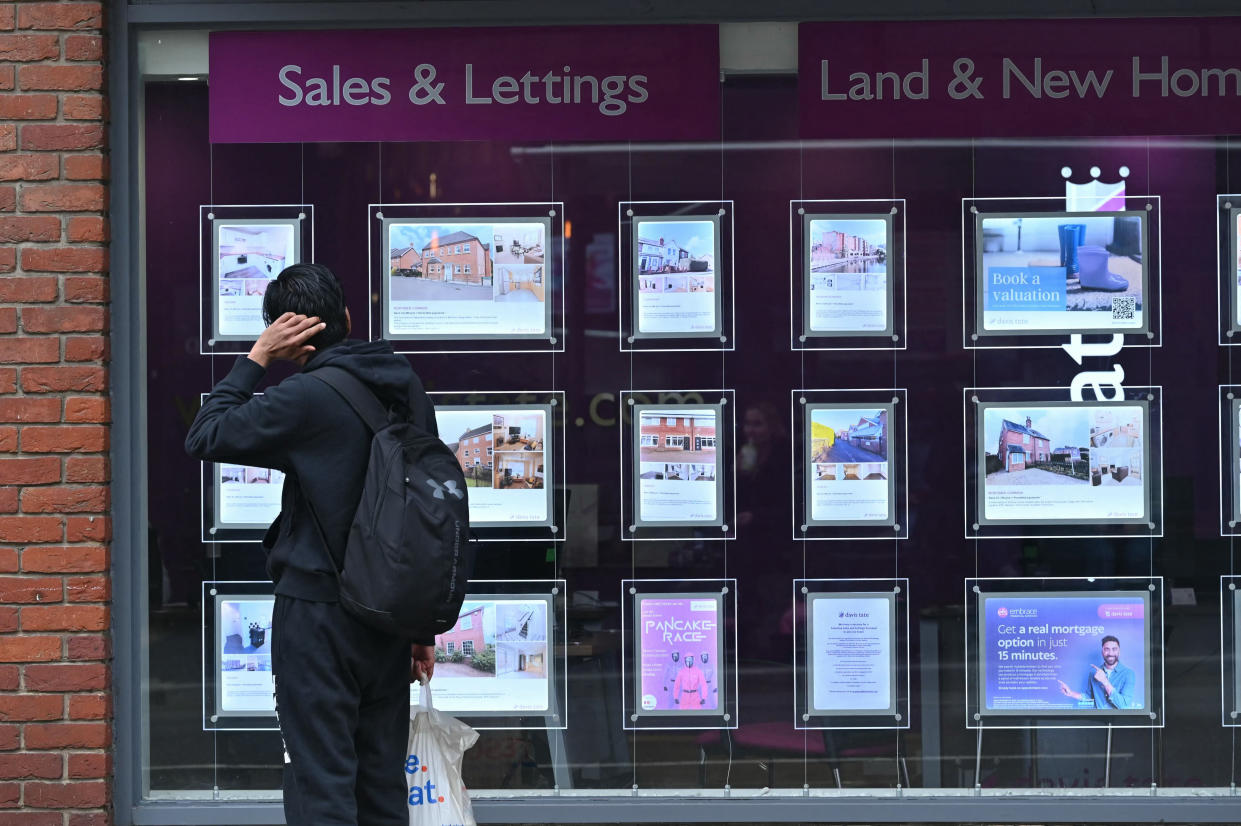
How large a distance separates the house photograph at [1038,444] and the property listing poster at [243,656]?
2.57m

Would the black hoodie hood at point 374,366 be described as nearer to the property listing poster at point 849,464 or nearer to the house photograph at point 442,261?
the house photograph at point 442,261

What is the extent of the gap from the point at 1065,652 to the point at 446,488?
2.44 m

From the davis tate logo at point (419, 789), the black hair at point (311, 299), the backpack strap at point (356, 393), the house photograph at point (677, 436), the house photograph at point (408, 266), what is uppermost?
the house photograph at point (408, 266)

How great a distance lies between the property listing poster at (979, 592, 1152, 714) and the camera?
5.15m

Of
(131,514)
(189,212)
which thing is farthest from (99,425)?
(189,212)

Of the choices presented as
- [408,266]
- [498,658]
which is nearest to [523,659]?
[498,658]

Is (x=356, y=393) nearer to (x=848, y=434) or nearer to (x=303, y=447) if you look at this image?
(x=303, y=447)

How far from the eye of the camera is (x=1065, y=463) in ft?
16.9

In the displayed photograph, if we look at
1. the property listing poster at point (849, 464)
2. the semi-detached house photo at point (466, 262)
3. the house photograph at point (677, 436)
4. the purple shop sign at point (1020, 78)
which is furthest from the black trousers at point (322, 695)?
the purple shop sign at point (1020, 78)

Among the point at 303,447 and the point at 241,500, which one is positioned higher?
the point at 303,447

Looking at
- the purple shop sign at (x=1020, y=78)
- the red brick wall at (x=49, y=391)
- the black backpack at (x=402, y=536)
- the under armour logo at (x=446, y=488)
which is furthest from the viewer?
the purple shop sign at (x=1020, y=78)

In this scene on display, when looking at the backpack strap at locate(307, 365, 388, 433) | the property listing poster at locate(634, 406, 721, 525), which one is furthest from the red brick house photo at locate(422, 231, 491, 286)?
the backpack strap at locate(307, 365, 388, 433)

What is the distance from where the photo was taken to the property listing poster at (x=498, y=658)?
5.18 m

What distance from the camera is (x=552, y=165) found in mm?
5176
